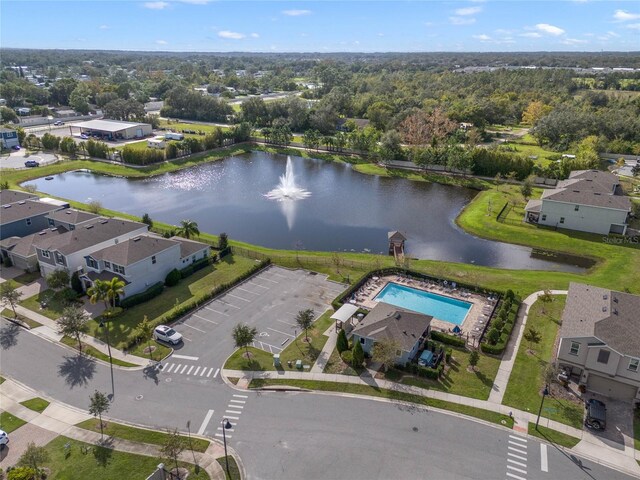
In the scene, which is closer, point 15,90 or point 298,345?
point 298,345

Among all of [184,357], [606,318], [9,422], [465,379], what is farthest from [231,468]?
[606,318]

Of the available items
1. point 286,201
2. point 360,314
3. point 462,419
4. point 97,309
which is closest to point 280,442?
point 462,419

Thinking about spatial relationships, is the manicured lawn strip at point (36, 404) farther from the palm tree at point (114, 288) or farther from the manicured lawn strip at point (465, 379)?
the manicured lawn strip at point (465, 379)

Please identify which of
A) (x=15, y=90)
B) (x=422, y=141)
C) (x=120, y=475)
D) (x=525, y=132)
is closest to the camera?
(x=120, y=475)

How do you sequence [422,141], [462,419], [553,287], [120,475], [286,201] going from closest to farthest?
[120,475]
[462,419]
[553,287]
[286,201]
[422,141]

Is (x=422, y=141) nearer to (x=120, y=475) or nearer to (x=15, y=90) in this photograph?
(x=120, y=475)

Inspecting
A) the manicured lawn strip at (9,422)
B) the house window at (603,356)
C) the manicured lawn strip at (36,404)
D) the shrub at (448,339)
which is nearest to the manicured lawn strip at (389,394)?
the shrub at (448,339)
